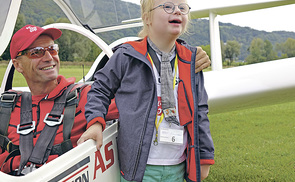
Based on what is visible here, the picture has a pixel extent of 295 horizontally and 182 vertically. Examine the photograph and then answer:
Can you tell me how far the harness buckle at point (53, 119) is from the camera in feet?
4.76

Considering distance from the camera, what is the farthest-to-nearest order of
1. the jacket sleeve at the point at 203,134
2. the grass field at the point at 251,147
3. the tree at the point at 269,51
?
the tree at the point at 269,51 → the grass field at the point at 251,147 → the jacket sleeve at the point at 203,134

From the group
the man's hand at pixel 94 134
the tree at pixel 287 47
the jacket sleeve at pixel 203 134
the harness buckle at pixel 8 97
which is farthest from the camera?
the tree at pixel 287 47

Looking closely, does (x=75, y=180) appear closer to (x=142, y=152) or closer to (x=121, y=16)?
(x=142, y=152)

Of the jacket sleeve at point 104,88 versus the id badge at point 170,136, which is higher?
the jacket sleeve at point 104,88

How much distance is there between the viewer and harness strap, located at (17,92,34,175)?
1.41 meters

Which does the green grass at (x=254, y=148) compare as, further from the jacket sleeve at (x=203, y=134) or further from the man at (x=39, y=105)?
the man at (x=39, y=105)

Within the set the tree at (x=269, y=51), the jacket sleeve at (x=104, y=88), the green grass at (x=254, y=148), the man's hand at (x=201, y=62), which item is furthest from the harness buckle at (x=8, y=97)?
the tree at (x=269, y=51)

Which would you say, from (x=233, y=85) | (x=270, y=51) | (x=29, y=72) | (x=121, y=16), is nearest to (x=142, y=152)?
(x=29, y=72)

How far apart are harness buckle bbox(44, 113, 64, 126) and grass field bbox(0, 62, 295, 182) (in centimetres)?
40

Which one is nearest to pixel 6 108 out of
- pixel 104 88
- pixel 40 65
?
pixel 40 65

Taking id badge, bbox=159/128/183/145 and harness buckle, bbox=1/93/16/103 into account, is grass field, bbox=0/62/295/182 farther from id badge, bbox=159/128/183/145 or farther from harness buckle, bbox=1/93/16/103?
id badge, bbox=159/128/183/145

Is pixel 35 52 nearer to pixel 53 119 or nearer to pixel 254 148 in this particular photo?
pixel 53 119

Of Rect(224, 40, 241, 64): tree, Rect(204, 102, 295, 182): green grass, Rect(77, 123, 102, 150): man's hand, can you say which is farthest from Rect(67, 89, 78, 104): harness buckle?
Rect(224, 40, 241, 64): tree

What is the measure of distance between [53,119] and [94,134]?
38 cm
